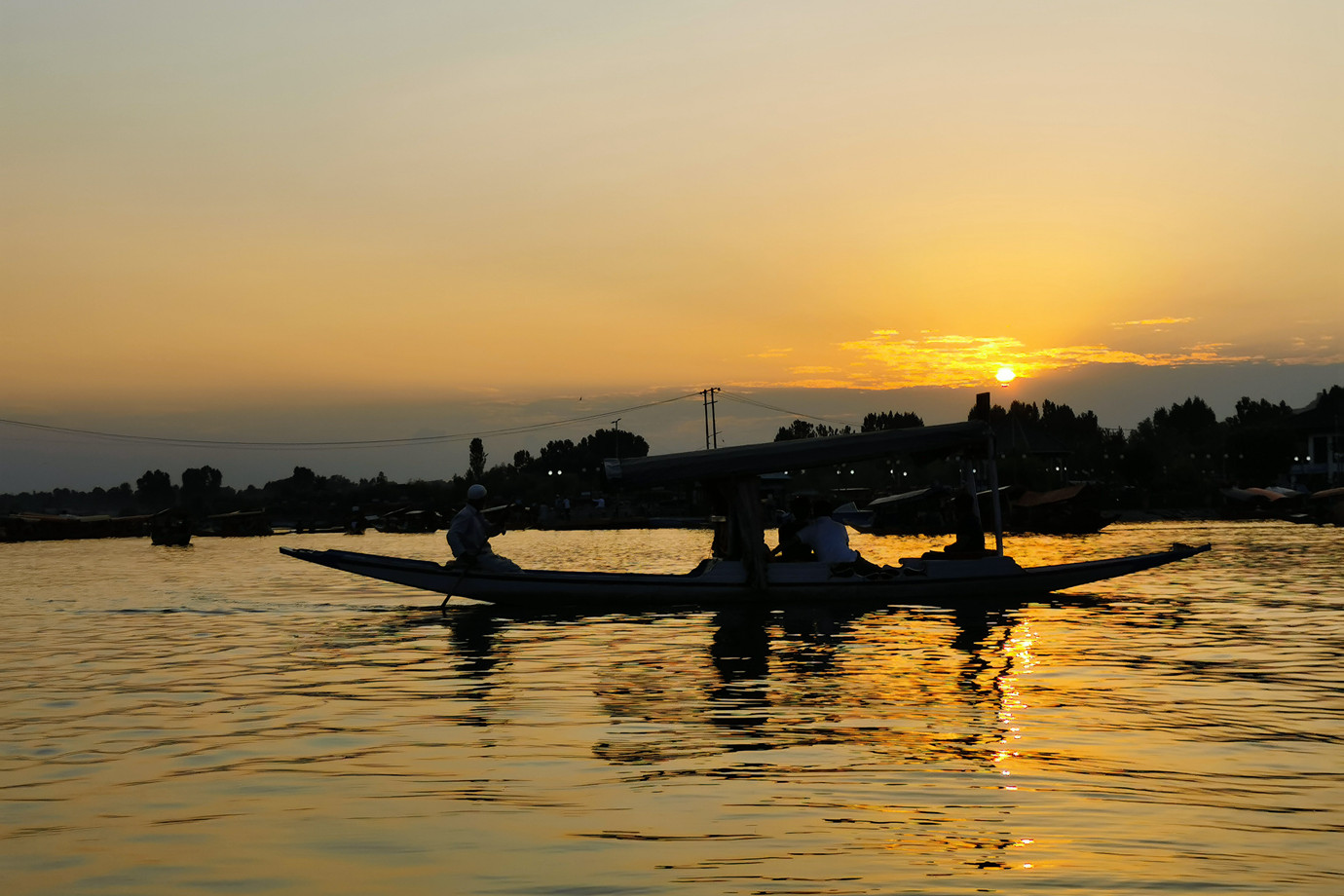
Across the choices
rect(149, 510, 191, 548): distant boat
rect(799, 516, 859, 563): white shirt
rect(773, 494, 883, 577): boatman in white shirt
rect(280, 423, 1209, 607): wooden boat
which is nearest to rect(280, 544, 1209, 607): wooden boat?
rect(280, 423, 1209, 607): wooden boat

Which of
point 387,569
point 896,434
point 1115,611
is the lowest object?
point 1115,611

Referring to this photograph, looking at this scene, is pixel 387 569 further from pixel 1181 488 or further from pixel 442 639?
pixel 1181 488

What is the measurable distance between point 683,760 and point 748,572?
1256 centimetres

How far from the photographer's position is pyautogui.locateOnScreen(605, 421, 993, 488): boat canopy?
22031 mm

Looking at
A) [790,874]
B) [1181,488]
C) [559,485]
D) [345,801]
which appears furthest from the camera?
[559,485]

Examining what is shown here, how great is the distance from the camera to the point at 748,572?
22.1 m

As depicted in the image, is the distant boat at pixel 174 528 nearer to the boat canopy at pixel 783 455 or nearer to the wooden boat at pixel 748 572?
the wooden boat at pixel 748 572

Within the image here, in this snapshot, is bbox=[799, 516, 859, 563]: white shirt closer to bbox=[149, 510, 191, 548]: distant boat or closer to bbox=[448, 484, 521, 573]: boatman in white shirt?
bbox=[448, 484, 521, 573]: boatman in white shirt

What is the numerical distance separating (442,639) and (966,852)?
14.0 m

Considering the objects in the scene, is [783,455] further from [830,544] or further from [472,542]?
[472,542]

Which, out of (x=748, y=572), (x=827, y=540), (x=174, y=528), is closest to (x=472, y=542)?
(x=748, y=572)

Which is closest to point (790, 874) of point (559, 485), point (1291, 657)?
point (1291, 657)

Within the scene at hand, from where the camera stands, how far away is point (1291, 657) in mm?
16125

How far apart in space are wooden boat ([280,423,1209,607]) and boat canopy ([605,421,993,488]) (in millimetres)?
19
